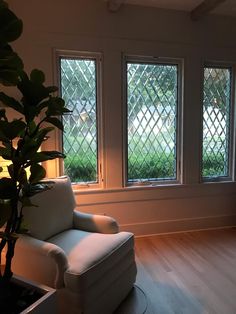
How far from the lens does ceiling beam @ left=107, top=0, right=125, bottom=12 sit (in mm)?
2705

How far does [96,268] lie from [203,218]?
2.09 metres

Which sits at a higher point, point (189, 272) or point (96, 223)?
point (96, 223)

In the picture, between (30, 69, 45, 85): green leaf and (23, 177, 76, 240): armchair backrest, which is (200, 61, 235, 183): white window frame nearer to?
(23, 177, 76, 240): armchair backrest

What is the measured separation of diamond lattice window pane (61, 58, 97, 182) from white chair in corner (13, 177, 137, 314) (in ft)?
2.33

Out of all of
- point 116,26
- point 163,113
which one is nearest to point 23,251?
point 163,113

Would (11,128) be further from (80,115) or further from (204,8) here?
(204,8)

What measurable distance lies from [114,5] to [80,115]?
1.15 metres

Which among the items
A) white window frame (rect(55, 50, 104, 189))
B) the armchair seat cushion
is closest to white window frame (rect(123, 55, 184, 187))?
white window frame (rect(55, 50, 104, 189))

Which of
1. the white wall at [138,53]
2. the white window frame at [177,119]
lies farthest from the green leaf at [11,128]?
the white window frame at [177,119]

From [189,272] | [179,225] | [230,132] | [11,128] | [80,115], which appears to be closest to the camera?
[11,128]

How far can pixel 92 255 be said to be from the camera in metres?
1.76

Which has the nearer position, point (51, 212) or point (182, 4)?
point (51, 212)

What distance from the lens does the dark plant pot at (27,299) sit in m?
1.28

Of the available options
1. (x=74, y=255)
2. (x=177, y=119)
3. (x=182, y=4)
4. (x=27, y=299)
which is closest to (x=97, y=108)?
(x=177, y=119)
